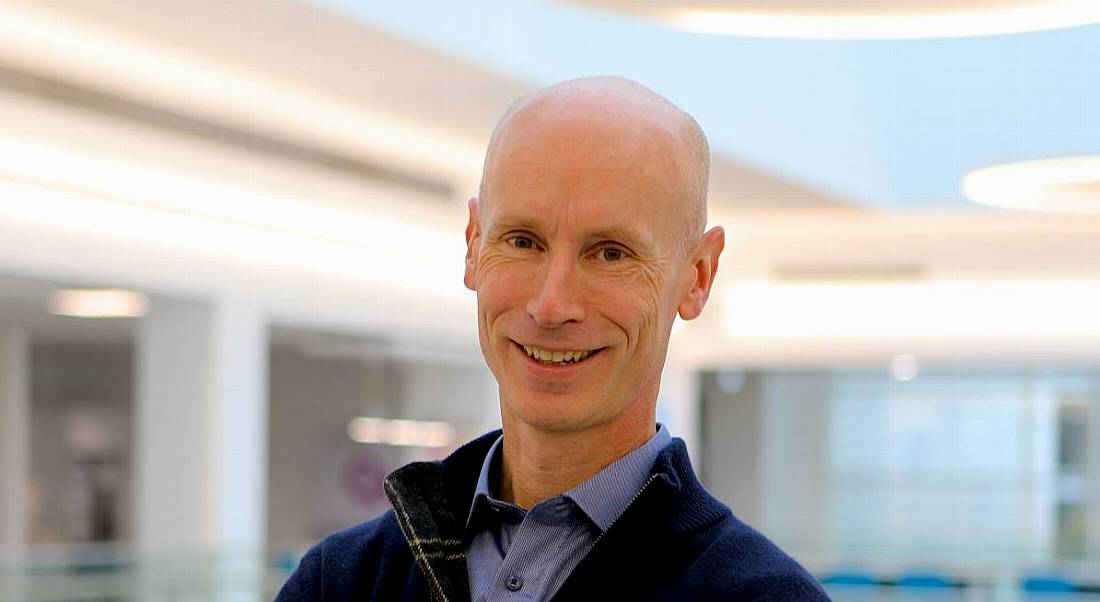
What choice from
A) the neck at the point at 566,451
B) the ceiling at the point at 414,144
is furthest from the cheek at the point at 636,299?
the ceiling at the point at 414,144

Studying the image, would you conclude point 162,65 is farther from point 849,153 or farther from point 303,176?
point 849,153

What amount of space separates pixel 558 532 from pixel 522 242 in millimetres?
294

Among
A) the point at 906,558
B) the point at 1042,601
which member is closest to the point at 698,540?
the point at 1042,601

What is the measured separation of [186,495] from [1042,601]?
23.7ft

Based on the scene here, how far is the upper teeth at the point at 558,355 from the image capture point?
5.43ft

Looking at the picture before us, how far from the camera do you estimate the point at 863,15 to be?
8.81 m

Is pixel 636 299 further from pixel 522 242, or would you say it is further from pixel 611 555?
pixel 611 555

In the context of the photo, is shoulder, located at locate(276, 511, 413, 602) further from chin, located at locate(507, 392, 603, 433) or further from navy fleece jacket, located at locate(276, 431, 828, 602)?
chin, located at locate(507, 392, 603, 433)

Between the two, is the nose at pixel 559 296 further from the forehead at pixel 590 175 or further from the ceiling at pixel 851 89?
the ceiling at pixel 851 89

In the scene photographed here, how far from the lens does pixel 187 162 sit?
42.3 feet

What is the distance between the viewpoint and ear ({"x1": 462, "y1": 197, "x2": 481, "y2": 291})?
1.77 meters


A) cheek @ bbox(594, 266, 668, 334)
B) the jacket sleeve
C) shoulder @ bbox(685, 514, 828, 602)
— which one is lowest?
the jacket sleeve

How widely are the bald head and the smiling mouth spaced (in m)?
0.15

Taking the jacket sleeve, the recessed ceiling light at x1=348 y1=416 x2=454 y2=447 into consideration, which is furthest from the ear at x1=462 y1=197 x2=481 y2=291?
the recessed ceiling light at x1=348 y1=416 x2=454 y2=447
